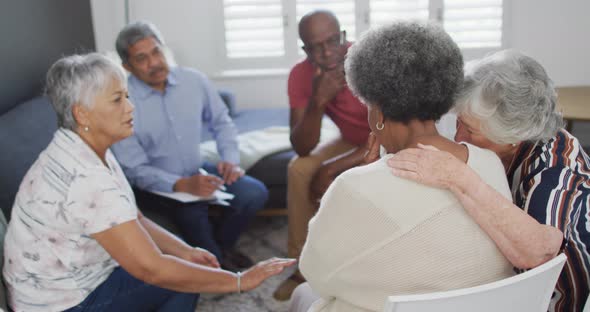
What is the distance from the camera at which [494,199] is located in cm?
110

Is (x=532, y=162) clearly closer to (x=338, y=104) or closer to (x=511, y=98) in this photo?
(x=511, y=98)

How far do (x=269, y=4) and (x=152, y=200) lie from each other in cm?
188

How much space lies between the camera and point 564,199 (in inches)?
48.2

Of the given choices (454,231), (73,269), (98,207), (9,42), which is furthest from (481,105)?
(9,42)

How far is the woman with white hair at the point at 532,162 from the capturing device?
1.13 meters

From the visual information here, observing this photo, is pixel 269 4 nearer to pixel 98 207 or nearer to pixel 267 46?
pixel 267 46

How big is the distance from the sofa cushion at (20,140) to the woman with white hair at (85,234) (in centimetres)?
48

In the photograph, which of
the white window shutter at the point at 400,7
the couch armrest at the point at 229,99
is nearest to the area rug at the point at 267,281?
the couch armrest at the point at 229,99

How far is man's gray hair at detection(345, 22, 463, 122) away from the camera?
1.11 meters

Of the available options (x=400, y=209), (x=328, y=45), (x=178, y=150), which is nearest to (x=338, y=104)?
(x=328, y=45)

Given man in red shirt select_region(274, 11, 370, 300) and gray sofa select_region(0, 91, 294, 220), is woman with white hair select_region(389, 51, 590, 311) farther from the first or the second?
gray sofa select_region(0, 91, 294, 220)

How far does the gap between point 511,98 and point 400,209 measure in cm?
43

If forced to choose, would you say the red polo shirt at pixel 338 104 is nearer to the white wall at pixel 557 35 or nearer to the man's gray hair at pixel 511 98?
the man's gray hair at pixel 511 98

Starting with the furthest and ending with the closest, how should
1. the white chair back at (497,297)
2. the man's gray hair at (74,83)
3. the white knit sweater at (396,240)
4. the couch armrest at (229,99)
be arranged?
the couch armrest at (229,99) < the man's gray hair at (74,83) < the white knit sweater at (396,240) < the white chair back at (497,297)
